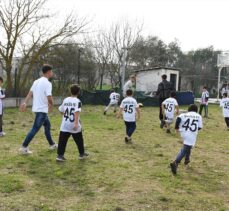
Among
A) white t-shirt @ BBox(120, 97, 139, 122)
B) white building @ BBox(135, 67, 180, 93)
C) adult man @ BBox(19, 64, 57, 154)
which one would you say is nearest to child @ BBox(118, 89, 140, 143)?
white t-shirt @ BBox(120, 97, 139, 122)

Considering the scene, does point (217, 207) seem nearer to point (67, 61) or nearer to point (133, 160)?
point (133, 160)

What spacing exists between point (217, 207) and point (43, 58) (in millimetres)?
18607

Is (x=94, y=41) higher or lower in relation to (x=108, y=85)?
higher

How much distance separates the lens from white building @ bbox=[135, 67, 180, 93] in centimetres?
3148

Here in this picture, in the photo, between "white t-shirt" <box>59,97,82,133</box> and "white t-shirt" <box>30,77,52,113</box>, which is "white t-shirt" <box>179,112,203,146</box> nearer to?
"white t-shirt" <box>59,97,82,133</box>

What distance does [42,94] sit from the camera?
299 inches

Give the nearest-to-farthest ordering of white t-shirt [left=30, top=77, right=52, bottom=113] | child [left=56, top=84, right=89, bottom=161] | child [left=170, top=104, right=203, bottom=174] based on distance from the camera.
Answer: child [left=170, top=104, right=203, bottom=174] < child [left=56, top=84, right=89, bottom=161] < white t-shirt [left=30, top=77, right=52, bottom=113]

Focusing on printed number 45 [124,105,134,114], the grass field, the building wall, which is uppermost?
the building wall

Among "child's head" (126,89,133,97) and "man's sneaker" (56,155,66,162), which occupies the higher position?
"child's head" (126,89,133,97)

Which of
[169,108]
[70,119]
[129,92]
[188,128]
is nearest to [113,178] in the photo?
[70,119]

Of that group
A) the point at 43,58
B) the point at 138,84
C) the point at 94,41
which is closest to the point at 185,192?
the point at 43,58

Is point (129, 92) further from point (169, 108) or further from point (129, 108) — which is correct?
point (169, 108)

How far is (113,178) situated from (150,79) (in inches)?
1041

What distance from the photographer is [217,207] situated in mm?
5176
